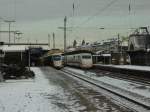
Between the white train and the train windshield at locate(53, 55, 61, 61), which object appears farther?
the train windshield at locate(53, 55, 61, 61)

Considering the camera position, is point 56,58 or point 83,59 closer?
point 83,59

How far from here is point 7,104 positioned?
18.9 m

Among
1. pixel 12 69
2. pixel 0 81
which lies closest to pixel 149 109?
pixel 0 81

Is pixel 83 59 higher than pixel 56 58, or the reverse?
pixel 56 58

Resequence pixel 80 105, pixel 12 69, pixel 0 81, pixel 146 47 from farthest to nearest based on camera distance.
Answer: pixel 146 47 < pixel 12 69 < pixel 0 81 < pixel 80 105

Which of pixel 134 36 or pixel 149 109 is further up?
pixel 134 36

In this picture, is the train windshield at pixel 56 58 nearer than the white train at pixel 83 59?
No

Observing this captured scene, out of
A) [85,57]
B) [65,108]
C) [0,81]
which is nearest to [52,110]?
[65,108]

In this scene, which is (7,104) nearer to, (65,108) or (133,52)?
(65,108)

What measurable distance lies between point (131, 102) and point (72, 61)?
223 ft

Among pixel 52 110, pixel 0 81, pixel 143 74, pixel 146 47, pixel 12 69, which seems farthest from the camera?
pixel 146 47

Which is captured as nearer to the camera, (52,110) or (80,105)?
(52,110)

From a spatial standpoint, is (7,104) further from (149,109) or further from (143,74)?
(143,74)

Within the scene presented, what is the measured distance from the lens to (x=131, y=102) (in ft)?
67.1
